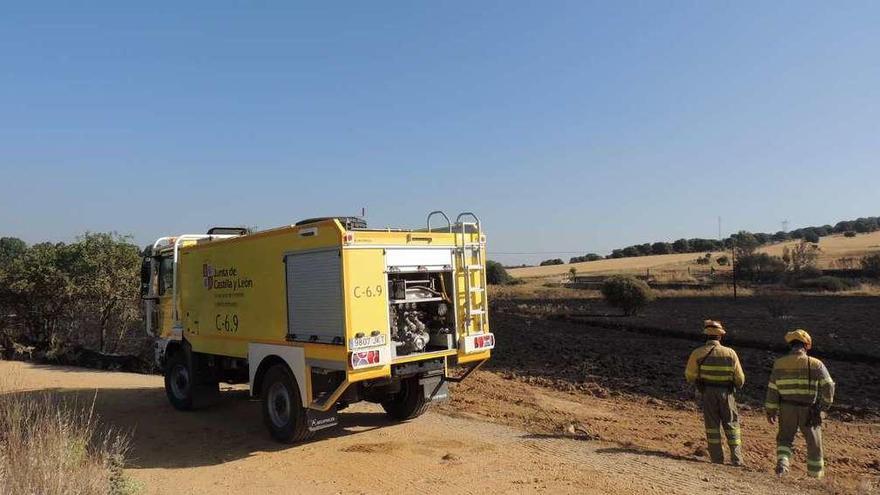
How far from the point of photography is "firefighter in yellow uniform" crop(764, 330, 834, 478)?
7125mm

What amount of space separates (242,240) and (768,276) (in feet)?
165

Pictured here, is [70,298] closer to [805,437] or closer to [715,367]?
[715,367]

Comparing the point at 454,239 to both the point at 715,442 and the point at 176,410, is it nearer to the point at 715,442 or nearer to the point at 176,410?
the point at 715,442

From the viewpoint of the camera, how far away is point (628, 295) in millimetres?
29625

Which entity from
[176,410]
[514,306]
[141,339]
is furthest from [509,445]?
[514,306]

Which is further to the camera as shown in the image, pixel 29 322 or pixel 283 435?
pixel 29 322

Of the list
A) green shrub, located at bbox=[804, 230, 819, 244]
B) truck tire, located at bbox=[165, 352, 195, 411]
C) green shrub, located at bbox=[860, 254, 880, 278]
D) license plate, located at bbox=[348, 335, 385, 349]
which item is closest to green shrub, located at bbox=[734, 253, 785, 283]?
green shrub, located at bbox=[860, 254, 880, 278]

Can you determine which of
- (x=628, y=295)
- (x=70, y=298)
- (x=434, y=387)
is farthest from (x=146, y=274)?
(x=628, y=295)

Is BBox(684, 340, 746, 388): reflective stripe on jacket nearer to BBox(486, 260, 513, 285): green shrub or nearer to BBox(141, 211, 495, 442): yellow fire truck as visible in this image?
BBox(141, 211, 495, 442): yellow fire truck

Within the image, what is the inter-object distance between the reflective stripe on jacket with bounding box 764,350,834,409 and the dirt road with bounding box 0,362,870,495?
111cm

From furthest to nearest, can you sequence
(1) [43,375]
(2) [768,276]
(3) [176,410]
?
(2) [768,276]
(1) [43,375]
(3) [176,410]

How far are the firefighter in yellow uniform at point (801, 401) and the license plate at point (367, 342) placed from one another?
15.5ft

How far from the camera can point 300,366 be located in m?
7.94

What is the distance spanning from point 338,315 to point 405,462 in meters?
1.93
